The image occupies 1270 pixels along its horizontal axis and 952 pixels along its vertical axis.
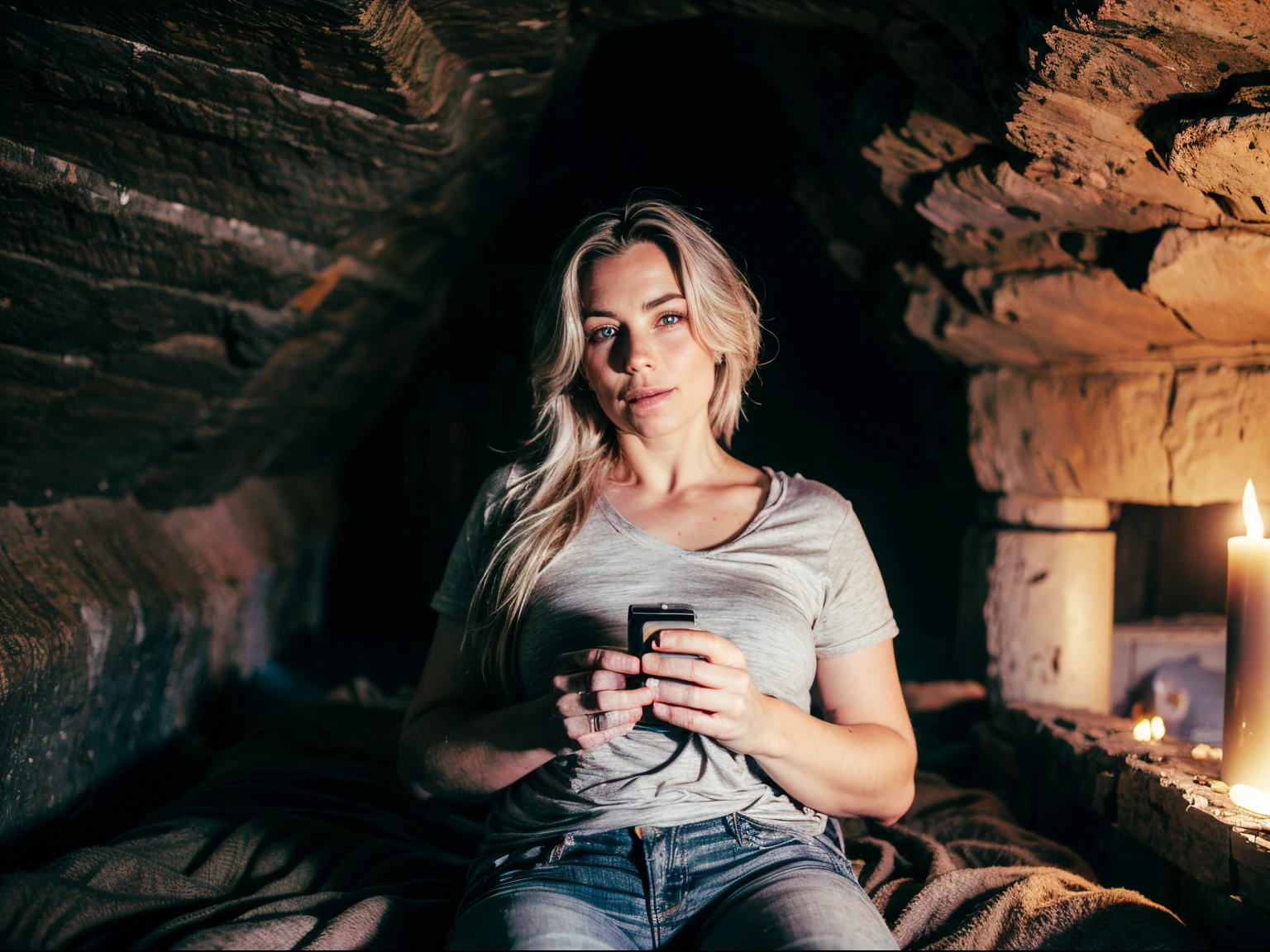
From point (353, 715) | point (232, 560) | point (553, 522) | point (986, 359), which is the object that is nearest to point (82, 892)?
point (553, 522)

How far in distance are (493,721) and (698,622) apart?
372 millimetres

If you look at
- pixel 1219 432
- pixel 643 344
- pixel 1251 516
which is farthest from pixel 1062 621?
pixel 643 344

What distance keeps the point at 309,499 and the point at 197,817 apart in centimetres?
242

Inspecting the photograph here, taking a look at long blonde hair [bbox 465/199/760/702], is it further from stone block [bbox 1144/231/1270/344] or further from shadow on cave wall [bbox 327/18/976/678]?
shadow on cave wall [bbox 327/18/976/678]

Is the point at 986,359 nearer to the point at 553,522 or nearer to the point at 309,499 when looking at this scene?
the point at 553,522

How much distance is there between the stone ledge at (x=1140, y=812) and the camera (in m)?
1.46

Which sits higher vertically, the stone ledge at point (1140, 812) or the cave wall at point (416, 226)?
the cave wall at point (416, 226)

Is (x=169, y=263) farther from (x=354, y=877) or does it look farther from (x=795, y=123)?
(x=795, y=123)

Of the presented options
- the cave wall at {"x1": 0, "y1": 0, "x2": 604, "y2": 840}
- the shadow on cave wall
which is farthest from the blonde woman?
the shadow on cave wall

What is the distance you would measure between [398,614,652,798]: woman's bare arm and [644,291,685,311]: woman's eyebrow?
65cm

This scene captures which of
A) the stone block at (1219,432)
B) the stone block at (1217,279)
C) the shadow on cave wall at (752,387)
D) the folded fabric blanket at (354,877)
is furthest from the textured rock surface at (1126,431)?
the folded fabric blanket at (354,877)

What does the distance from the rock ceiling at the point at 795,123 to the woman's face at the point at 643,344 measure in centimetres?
62

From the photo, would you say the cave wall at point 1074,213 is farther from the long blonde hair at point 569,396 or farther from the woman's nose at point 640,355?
the woman's nose at point 640,355

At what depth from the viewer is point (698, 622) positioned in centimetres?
143
